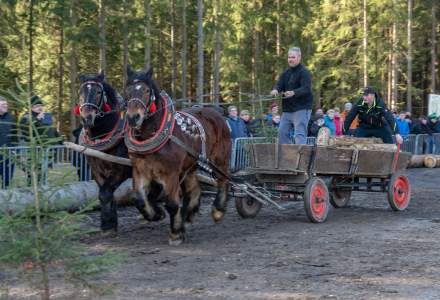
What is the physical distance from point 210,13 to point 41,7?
31.5 feet

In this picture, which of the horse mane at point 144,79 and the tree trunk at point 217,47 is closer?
the horse mane at point 144,79

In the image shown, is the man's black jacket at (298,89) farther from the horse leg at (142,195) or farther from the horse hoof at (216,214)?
the horse leg at (142,195)

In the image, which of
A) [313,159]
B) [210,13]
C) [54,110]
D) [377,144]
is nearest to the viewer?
[313,159]

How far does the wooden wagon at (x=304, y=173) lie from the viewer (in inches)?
391

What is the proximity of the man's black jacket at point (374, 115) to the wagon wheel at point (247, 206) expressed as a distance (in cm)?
210

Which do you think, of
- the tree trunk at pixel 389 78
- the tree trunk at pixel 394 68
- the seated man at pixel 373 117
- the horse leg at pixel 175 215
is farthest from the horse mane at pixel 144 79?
the tree trunk at pixel 389 78

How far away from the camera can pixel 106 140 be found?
8.79m

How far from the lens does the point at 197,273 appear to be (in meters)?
6.76

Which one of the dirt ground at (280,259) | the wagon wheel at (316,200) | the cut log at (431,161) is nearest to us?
the dirt ground at (280,259)

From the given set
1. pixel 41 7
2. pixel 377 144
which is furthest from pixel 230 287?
pixel 41 7

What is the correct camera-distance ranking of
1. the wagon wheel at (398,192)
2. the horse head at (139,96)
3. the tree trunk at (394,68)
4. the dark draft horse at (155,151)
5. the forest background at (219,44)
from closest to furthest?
1. the horse head at (139,96)
2. the dark draft horse at (155,151)
3. the wagon wheel at (398,192)
4. the forest background at (219,44)
5. the tree trunk at (394,68)

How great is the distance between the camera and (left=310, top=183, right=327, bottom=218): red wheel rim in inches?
389

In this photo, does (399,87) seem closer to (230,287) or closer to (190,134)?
(190,134)

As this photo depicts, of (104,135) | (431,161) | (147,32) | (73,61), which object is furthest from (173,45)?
(104,135)
